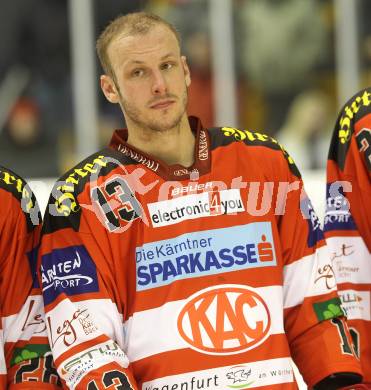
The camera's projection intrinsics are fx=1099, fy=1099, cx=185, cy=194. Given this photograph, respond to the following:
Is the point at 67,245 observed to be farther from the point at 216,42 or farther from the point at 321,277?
the point at 216,42

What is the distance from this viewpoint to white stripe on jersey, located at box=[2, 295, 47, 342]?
2.67m

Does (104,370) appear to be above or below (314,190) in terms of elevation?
below

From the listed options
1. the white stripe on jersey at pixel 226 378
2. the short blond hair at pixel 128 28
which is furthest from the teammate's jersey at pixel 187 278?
the short blond hair at pixel 128 28

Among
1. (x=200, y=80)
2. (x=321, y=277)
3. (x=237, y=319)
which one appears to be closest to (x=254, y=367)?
(x=237, y=319)

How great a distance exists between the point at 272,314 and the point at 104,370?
43 centimetres

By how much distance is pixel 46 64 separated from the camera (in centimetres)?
680

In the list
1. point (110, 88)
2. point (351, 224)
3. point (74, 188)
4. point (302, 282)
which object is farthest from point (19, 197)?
point (351, 224)

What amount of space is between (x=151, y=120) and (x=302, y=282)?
0.55m

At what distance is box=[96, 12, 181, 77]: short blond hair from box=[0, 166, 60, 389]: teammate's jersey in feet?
1.37

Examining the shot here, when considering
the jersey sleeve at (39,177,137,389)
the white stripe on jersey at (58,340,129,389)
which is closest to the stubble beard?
the jersey sleeve at (39,177,137,389)

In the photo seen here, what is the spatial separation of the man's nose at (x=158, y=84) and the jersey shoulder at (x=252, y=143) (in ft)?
0.64

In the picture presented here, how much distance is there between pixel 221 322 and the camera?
8.48 feet

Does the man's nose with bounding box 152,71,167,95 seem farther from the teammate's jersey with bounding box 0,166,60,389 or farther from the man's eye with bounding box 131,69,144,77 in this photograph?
the teammate's jersey with bounding box 0,166,60,389

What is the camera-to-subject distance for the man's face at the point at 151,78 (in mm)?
2680
